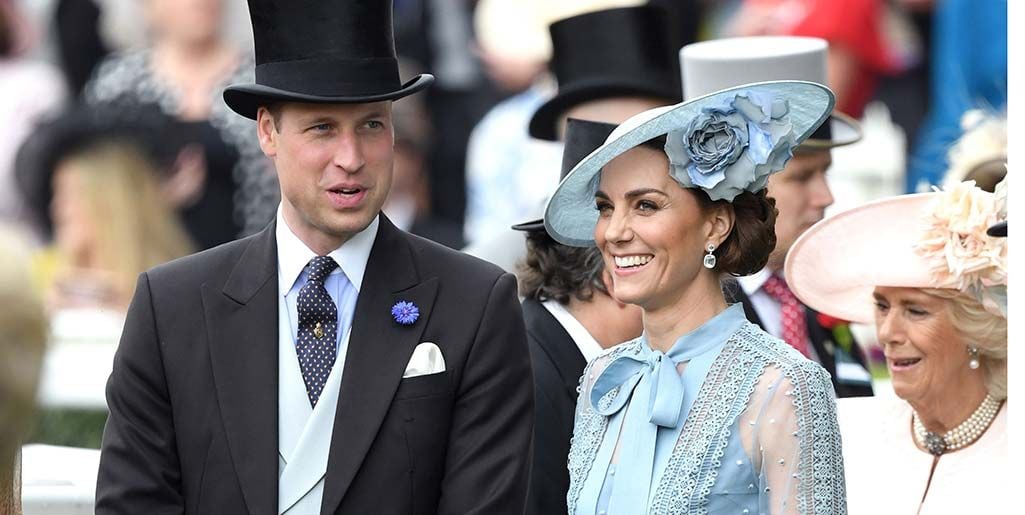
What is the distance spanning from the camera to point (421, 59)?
1090 cm

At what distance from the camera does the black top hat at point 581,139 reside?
14.6ft

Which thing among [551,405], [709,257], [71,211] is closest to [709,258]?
[709,257]

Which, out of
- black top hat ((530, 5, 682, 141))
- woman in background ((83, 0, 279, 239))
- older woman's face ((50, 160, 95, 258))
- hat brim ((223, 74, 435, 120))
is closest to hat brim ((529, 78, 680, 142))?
black top hat ((530, 5, 682, 141))

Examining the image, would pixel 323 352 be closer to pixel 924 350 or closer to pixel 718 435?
pixel 718 435

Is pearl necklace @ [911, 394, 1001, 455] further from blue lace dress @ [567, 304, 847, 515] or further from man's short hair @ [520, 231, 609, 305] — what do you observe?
blue lace dress @ [567, 304, 847, 515]

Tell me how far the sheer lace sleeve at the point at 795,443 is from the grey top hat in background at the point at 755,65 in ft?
6.16

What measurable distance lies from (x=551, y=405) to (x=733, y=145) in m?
→ 1.08

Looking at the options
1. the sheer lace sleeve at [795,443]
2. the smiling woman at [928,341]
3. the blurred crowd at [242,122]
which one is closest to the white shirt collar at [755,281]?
the smiling woman at [928,341]

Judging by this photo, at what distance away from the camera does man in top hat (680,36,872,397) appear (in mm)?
5434

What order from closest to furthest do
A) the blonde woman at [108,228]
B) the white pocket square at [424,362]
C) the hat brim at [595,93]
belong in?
1. the white pocket square at [424,362]
2. the hat brim at [595,93]
3. the blonde woman at [108,228]

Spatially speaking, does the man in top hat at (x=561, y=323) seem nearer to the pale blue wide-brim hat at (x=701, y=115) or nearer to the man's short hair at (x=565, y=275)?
the man's short hair at (x=565, y=275)

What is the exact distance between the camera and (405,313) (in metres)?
4.04

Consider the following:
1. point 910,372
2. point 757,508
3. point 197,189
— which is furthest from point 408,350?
point 197,189

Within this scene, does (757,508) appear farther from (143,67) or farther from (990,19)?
(143,67)
